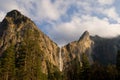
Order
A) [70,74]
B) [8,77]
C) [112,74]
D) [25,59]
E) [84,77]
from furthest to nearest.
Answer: [70,74], [112,74], [84,77], [8,77], [25,59]

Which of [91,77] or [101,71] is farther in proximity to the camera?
[101,71]

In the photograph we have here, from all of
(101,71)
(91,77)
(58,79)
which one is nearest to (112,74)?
(101,71)

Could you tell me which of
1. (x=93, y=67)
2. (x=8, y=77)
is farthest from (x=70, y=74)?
(x=8, y=77)

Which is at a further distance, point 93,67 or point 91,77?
point 93,67

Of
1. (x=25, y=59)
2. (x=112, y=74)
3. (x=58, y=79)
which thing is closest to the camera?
(x=25, y=59)

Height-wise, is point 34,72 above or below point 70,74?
below

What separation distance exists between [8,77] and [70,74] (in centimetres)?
5093

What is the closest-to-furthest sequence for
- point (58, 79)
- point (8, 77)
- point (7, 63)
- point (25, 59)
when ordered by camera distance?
point (25, 59) → point (7, 63) → point (8, 77) → point (58, 79)

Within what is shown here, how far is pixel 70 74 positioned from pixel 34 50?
58.1 metres

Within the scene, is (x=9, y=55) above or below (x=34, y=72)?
above

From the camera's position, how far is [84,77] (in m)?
108

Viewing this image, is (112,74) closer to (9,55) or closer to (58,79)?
(58,79)

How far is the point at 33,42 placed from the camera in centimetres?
7900

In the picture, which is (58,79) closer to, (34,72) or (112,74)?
(112,74)
